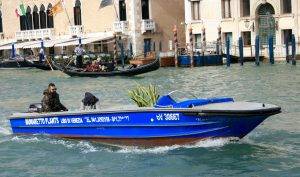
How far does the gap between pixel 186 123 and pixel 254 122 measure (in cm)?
87

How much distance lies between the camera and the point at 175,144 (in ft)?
31.6

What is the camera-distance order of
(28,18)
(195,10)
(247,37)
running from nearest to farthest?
(247,37)
(195,10)
(28,18)

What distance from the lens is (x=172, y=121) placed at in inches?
368

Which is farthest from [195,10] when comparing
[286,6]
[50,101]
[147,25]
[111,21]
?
[50,101]

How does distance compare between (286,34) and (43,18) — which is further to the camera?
(43,18)

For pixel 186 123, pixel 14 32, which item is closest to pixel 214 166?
pixel 186 123

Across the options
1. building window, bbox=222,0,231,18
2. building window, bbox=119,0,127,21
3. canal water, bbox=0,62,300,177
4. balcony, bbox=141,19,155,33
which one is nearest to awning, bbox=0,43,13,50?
building window, bbox=119,0,127,21

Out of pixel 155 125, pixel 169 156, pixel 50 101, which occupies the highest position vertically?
pixel 50 101

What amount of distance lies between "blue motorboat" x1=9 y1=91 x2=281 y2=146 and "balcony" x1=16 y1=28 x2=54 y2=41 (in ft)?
107

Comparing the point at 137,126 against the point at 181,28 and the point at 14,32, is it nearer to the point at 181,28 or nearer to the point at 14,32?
the point at 181,28

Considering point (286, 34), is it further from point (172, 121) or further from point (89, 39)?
point (172, 121)

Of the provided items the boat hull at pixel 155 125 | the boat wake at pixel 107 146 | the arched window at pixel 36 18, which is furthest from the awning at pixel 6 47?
the boat hull at pixel 155 125

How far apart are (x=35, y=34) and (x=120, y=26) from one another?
832 centimetres

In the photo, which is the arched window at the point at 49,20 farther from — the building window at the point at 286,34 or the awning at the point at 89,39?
the building window at the point at 286,34
